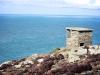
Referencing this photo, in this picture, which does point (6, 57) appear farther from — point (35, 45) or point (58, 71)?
point (58, 71)

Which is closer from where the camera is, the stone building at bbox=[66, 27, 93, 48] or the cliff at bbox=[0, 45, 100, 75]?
the cliff at bbox=[0, 45, 100, 75]

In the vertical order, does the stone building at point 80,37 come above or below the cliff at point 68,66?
above

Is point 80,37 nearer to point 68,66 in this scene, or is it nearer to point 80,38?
point 80,38

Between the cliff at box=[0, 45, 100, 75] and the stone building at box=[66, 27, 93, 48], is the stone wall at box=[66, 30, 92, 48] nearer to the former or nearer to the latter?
the stone building at box=[66, 27, 93, 48]

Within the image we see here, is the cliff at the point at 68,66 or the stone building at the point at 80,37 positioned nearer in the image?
the cliff at the point at 68,66

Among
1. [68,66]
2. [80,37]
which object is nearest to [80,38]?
[80,37]

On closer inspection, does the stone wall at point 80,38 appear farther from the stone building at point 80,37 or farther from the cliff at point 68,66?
the cliff at point 68,66

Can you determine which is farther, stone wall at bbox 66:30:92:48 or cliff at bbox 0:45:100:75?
stone wall at bbox 66:30:92:48

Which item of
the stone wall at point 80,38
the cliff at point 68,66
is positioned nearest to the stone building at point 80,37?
the stone wall at point 80,38

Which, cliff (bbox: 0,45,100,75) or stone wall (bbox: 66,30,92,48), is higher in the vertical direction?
stone wall (bbox: 66,30,92,48)

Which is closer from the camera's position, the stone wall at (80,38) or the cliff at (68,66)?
the cliff at (68,66)

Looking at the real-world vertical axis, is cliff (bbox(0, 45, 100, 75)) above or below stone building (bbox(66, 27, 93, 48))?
below

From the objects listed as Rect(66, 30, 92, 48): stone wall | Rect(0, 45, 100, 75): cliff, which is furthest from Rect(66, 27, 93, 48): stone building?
Rect(0, 45, 100, 75): cliff

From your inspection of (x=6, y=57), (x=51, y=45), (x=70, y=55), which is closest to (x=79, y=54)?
(x=70, y=55)
